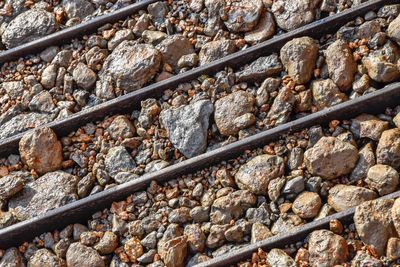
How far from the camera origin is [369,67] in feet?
16.4

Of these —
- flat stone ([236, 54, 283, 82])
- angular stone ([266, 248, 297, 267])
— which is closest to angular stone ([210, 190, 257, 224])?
angular stone ([266, 248, 297, 267])

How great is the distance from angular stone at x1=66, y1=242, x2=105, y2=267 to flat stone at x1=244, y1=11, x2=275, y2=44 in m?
2.03

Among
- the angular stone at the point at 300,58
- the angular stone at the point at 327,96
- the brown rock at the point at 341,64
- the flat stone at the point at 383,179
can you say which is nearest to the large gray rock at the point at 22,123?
the angular stone at the point at 300,58

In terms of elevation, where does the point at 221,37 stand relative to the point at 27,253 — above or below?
above

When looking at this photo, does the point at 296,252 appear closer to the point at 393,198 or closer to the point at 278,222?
the point at 278,222

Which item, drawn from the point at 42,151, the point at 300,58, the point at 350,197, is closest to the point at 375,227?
the point at 350,197

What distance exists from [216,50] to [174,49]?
1.14 ft

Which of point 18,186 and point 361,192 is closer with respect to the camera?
point 361,192

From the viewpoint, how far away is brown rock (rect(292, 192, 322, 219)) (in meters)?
4.57

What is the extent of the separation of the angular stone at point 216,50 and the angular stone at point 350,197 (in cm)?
150

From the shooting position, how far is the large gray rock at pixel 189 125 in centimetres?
505

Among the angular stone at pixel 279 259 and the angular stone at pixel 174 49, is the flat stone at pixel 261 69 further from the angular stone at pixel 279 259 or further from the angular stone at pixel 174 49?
the angular stone at pixel 279 259

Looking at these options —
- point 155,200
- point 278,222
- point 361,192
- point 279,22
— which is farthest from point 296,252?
point 279,22

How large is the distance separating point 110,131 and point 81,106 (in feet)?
1.27
